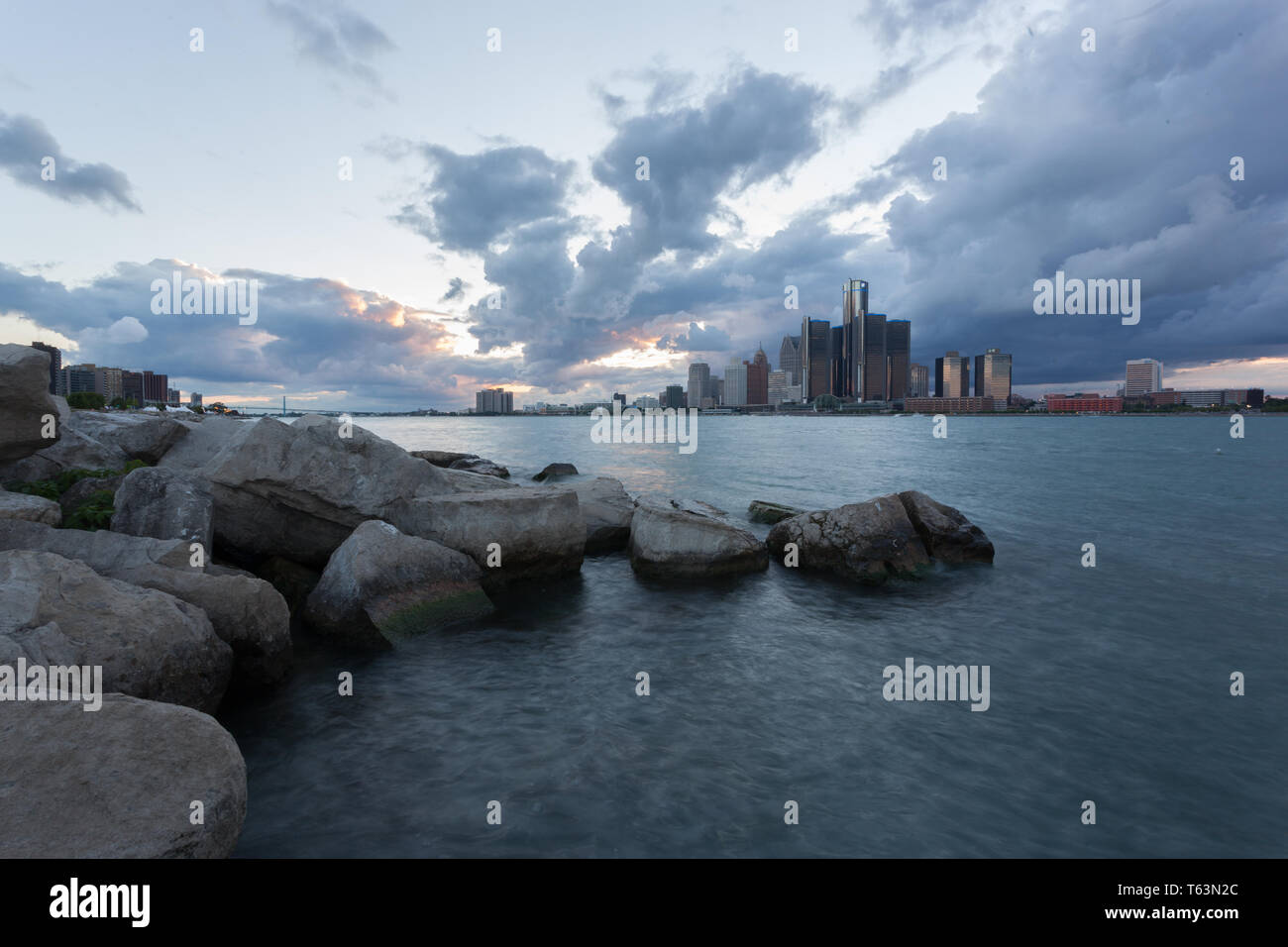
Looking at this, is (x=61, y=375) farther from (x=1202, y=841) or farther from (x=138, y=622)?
(x=1202, y=841)

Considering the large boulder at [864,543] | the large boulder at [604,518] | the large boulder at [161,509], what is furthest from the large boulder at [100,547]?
the large boulder at [864,543]

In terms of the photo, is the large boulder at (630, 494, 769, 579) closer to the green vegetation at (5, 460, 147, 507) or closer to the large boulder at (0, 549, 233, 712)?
the large boulder at (0, 549, 233, 712)

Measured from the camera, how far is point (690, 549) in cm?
1631

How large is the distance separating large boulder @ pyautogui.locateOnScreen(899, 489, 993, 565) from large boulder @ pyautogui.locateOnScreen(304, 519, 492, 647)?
12437mm

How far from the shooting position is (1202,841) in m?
6.62

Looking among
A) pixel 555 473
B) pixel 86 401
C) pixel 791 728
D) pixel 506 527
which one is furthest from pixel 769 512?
pixel 86 401

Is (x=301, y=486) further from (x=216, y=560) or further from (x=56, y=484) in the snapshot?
(x=56, y=484)

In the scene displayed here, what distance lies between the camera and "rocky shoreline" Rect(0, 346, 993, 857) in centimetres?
515

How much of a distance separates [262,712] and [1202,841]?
1154 cm

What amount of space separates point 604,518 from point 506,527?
204 inches

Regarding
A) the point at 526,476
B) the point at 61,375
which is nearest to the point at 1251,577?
the point at 526,476

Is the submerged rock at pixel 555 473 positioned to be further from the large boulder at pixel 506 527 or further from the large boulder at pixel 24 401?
the large boulder at pixel 24 401

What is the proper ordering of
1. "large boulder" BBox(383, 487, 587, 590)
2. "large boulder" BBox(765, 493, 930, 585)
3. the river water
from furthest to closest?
"large boulder" BBox(765, 493, 930, 585), "large boulder" BBox(383, 487, 587, 590), the river water

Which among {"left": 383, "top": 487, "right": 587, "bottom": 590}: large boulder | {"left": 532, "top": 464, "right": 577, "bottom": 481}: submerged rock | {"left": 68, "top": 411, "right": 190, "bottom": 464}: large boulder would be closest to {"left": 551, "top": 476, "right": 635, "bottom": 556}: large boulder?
{"left": 383, "top": 487, "right": 587, "bottom": 590}: large boulder
